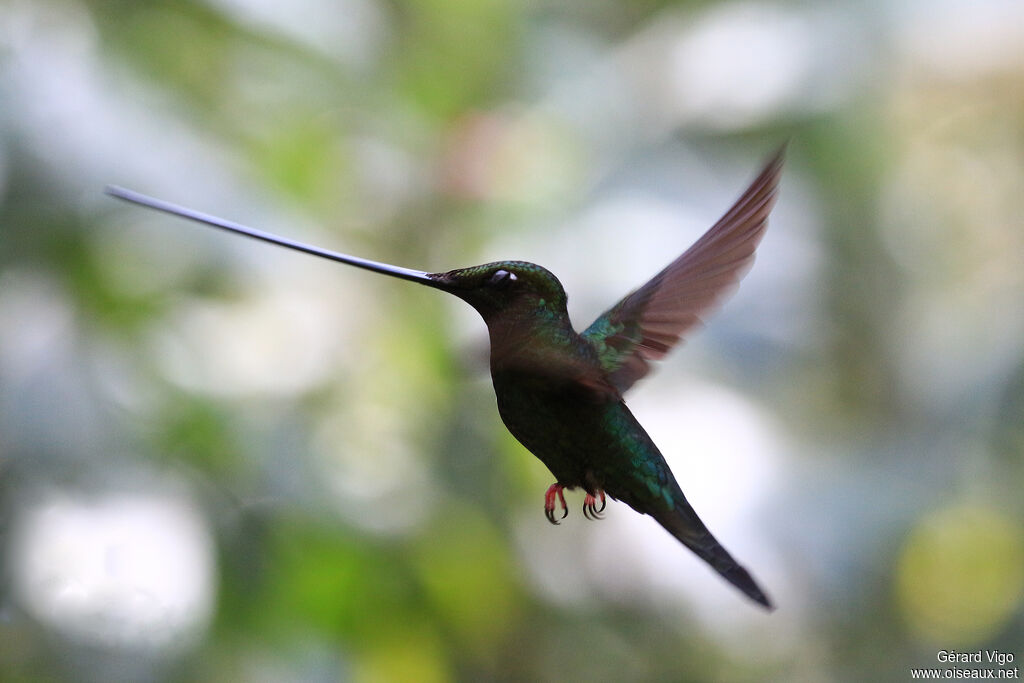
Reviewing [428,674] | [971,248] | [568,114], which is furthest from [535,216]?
[971,248]

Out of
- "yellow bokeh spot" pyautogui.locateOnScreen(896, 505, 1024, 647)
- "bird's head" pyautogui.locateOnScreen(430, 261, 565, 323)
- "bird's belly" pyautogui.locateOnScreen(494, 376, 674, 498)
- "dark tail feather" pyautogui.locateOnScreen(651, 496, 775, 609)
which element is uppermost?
"yellow bokeh spot" pyautogui.locateOnScreen(896, 505, 1024, 647)

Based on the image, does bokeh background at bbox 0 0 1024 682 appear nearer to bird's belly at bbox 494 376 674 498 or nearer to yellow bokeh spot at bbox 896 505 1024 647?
yellow bokeh spot at bbox 896 505 1024 647

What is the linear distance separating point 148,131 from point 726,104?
1.25 meters

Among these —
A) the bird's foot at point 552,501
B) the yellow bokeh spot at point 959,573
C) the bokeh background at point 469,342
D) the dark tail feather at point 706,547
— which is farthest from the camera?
the yellow bokeh spot at point 959,573

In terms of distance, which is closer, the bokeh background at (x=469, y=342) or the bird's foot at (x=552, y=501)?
the bird's foot at (x=552, y=501)

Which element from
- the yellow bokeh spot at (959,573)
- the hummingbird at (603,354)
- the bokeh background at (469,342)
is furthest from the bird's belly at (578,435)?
the yellow bokeh spot at (959,573)

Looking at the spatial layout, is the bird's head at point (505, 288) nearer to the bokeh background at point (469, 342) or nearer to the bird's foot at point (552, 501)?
the bird's foot at point (552, 501)

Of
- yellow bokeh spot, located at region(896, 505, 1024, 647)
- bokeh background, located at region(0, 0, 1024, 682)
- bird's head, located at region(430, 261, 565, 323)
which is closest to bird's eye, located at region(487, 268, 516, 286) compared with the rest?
bird's head, located at region(430, 261, 565, 323)

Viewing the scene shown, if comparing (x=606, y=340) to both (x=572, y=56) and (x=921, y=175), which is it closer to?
(x=572, y=56)

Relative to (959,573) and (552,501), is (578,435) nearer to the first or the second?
(552,501)

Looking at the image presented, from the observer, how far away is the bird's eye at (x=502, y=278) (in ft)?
2.07

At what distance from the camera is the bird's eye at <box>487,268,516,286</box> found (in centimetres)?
63

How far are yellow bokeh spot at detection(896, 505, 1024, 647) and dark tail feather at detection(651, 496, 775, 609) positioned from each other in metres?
1.42

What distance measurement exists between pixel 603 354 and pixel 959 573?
174cm
